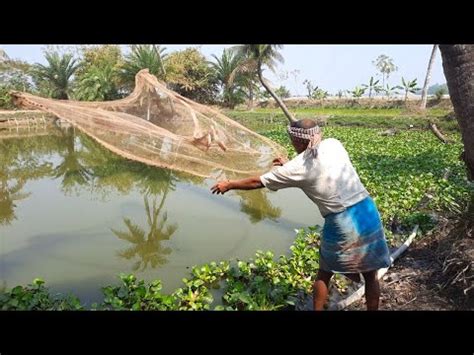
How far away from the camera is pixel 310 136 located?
2.38m

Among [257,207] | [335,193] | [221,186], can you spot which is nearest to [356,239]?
[335,193]

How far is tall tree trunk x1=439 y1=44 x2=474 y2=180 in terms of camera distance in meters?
4.10

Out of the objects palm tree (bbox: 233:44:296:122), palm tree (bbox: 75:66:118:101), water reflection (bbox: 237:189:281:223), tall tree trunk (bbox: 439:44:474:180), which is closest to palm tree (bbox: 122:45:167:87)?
palm tree (bbox: 75:66:118:101)

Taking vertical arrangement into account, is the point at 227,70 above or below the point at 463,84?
above

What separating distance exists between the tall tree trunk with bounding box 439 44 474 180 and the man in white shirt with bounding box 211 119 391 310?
2.39 m

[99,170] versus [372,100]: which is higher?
[372,100]

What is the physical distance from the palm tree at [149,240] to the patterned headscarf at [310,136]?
2.60 m

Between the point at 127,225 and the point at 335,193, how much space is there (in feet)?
12.6

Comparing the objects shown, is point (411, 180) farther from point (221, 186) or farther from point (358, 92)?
point (358, 92)

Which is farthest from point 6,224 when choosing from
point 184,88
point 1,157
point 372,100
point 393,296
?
point 372,100

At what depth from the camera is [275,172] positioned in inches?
94.3

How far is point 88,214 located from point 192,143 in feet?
7.45

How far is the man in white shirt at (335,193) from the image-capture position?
2381 mm

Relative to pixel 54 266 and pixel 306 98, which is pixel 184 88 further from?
pixel 54 266
